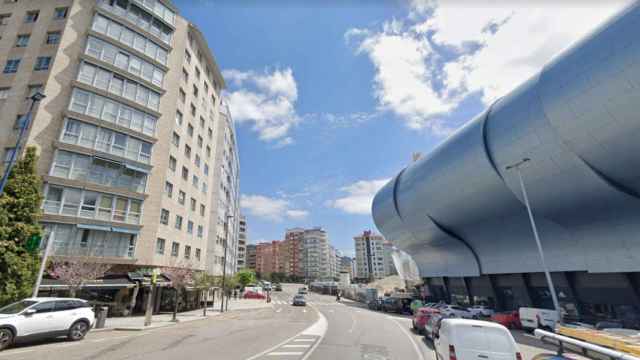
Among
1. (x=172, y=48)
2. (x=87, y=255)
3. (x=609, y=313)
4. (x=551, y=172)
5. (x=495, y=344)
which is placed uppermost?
(x=172, y=48)

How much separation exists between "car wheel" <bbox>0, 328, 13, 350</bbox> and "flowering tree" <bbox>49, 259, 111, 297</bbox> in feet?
28.7

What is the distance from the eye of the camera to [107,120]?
27.7 meters

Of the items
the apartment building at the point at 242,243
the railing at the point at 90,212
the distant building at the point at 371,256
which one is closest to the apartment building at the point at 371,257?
the distant building at the point at 371,256

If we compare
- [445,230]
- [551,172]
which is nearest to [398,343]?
[551,172]

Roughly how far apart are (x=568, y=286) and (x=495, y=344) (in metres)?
28.7

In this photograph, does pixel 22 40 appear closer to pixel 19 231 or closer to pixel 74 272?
pixel 19 231

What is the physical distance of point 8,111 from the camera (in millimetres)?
26094

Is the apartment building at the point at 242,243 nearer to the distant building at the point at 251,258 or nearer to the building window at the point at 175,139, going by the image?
the distant building at the point at 251,258

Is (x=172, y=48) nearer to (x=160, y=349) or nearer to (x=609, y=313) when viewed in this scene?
(x=160, y=349)

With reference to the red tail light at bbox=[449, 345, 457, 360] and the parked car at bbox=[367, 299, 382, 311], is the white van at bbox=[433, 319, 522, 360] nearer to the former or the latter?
the red tail light at bbox=[449, 345, 457, 360]

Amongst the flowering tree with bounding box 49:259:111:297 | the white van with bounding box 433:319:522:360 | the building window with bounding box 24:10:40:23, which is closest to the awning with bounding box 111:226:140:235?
the flowering tree with bounding box 49:259:111:297

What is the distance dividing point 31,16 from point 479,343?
1852 inches

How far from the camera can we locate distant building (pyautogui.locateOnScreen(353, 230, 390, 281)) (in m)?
155

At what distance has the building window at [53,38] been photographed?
2889 cm
